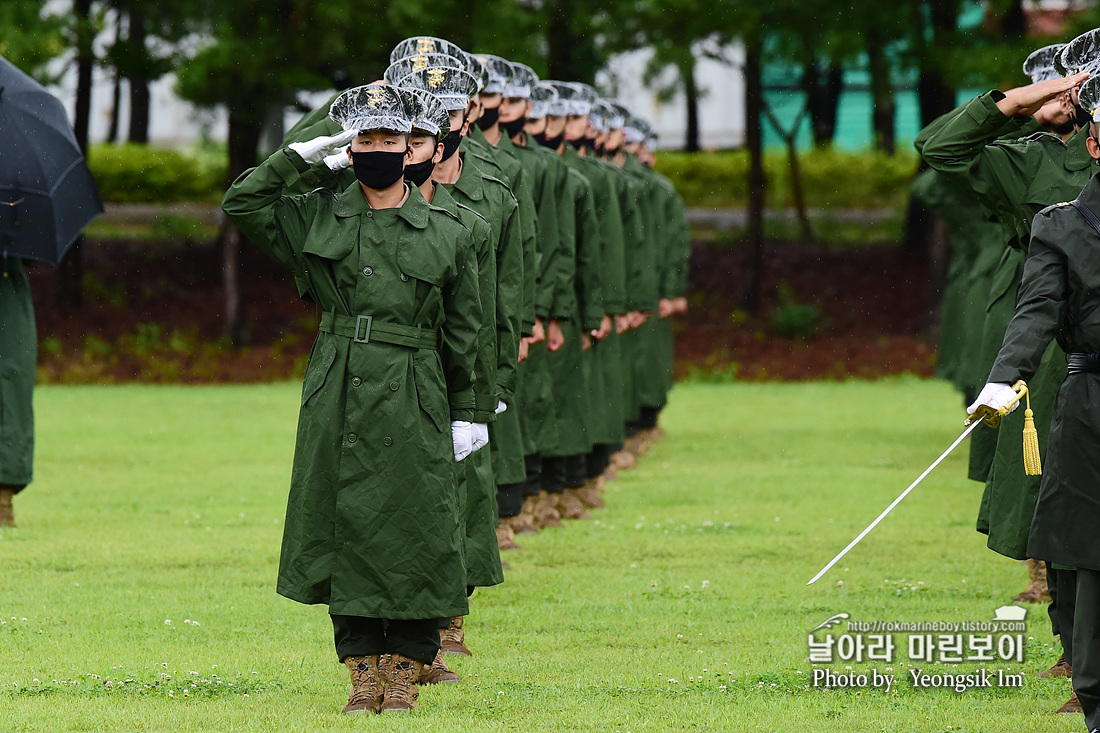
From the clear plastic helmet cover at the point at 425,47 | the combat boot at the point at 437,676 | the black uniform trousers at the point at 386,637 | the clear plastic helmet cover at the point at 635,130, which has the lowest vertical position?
the combat boot at the point at 437,676

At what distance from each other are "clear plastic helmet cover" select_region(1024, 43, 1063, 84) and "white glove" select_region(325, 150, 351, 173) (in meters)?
3.12

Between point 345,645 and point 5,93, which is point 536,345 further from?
point 345,645

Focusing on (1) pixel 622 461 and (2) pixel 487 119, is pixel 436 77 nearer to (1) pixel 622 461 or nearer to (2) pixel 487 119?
(2) pixel 487 119

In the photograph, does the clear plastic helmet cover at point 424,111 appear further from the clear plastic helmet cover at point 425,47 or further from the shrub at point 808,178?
the shrub at point 808,178

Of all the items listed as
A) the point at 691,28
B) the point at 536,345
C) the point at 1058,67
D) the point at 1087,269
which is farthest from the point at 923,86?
the point at 1087,269

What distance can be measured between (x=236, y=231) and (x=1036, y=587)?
17.7 meters

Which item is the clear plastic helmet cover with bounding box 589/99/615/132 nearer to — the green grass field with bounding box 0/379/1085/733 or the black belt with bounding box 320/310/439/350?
the green grass field with bounding box 0/379/1085/733

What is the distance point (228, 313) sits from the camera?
24391 mm

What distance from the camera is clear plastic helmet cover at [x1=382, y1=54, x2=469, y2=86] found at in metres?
7.64

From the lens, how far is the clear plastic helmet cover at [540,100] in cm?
1064

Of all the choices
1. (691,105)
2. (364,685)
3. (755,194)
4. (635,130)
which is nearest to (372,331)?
(364,685)

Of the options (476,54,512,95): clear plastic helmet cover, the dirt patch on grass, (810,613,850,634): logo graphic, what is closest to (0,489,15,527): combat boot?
(476,54,512,95): clear plastic helmet cover

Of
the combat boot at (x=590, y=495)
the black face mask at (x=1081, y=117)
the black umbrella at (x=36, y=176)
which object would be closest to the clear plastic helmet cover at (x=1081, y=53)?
the black face mask at (x=1081, y=117)

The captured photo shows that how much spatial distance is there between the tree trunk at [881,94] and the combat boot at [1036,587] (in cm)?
1681
